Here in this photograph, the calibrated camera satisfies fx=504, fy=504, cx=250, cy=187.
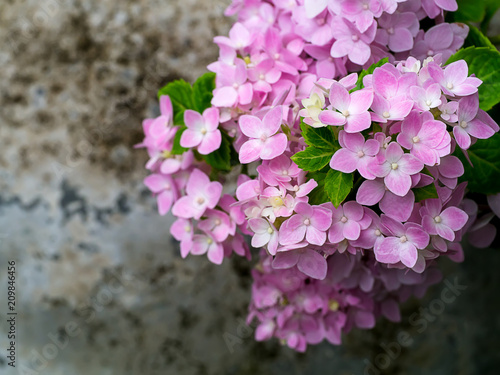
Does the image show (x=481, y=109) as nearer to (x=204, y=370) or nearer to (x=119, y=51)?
(x=119, y=51)

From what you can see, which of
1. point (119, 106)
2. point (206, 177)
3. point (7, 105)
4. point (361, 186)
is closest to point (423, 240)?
point (361, 186)

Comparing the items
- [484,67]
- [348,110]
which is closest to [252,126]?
[348,110]

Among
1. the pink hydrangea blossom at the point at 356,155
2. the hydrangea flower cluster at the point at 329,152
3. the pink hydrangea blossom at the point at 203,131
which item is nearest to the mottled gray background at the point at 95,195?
the hydrangea flower cluster at the point at 329,152

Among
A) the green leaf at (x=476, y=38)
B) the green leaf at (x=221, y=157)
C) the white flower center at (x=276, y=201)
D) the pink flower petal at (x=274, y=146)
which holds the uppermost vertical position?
the pink flower petal at (x=274, y=146)

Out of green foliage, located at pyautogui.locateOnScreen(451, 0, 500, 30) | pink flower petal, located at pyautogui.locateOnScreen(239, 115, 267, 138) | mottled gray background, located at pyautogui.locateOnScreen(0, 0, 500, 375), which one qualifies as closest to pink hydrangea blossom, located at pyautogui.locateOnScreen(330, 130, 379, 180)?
pink flower petal, located at pyautogui.locateOnScreen(239, 115, 267, 138)

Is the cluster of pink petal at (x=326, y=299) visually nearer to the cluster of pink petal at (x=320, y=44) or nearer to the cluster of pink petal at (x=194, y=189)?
the cluster of pink petal at (x=194, y=189)
